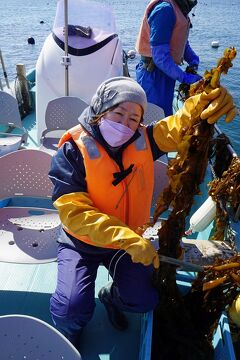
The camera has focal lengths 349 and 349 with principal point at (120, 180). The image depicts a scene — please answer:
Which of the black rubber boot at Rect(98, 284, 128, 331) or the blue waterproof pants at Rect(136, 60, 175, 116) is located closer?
the black rubber boot at Rect(98, 284, 128, 331)

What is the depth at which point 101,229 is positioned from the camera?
1.77 meters

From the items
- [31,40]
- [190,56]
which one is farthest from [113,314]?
[31,40]

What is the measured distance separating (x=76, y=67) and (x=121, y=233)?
297cm

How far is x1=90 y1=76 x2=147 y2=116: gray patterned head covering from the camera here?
6.12 feet

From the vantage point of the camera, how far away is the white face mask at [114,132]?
1.90 m

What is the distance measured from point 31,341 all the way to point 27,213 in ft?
4.40

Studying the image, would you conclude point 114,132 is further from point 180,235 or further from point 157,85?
point 157,85

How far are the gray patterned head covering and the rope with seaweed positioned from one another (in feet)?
0.97

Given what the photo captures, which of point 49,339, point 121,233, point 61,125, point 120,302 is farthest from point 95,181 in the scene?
point 61,125

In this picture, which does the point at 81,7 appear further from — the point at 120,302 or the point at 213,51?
the point at 213,51

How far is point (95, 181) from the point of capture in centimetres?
198

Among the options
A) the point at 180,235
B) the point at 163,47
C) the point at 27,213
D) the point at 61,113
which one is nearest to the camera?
the point at 180,235

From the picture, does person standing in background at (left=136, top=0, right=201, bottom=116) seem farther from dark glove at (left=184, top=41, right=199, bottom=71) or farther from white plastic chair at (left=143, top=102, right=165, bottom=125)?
dark glove at (left=184, top=41, right=199, bottom=71)

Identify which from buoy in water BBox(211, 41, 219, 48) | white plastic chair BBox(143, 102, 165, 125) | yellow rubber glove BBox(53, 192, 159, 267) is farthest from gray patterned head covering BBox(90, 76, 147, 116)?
buoy in water BBox(211, 41, 219, 48)
